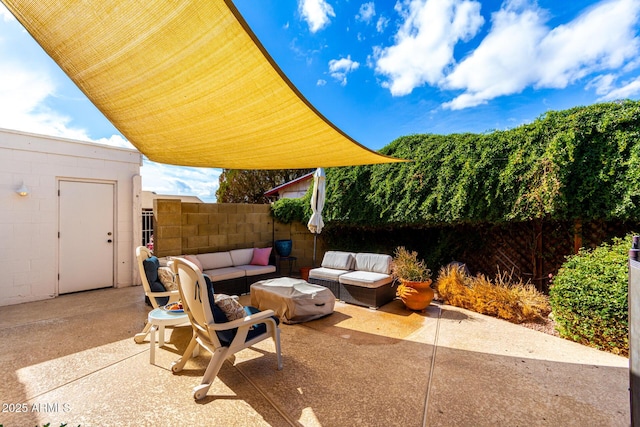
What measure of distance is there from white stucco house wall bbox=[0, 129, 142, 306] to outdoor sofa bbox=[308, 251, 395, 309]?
4.54 metres

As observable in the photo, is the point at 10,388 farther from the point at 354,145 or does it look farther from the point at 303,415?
the point at 354,145

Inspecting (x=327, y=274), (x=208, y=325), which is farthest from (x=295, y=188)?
(x=208, y=325)

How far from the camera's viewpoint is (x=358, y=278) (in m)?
5.24

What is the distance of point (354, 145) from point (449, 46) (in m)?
4.41

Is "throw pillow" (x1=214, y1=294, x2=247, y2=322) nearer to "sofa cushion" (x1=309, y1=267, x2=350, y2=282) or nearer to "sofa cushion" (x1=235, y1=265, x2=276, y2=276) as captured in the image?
"sofa cushion" (x1=309, y1=267, x2=350, y2=282)

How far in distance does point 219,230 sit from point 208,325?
4560 millimetres

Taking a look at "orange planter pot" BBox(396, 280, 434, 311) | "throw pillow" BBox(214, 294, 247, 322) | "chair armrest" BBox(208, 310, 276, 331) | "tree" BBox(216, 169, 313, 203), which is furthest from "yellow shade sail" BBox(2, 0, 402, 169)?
"tree" BBox(216, 169, 313, 203)

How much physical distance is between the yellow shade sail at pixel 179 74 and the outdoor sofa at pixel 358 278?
257 centimetres

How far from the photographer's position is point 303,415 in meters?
2.26

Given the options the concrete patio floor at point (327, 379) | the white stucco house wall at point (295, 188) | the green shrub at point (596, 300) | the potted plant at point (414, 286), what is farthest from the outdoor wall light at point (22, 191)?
the white stucco house wall at point (295, 188)

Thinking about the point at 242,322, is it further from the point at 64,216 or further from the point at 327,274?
the point at 64,216

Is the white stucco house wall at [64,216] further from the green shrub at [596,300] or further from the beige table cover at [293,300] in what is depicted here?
the green shrub at [596,300]

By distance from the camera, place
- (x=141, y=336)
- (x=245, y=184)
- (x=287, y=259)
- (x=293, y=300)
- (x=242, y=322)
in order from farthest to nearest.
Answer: (x=245, y=184) < (x=287, y=259) < (x=293, y=300) < (x=141, y=336) < (x=242, y=322)

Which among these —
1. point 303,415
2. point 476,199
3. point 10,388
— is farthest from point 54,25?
point 476,199
